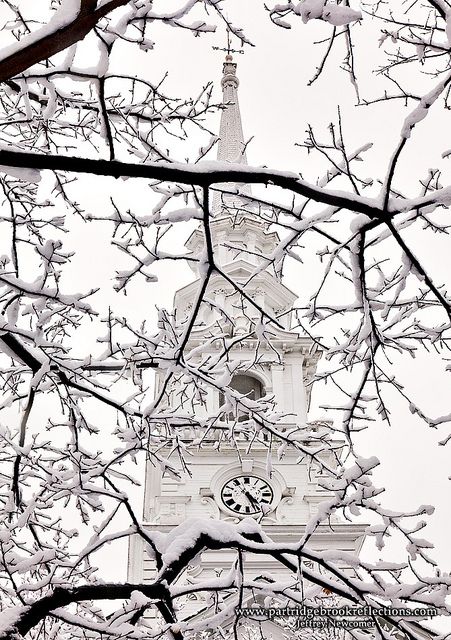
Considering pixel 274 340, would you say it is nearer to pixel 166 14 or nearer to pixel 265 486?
pixel 265 486

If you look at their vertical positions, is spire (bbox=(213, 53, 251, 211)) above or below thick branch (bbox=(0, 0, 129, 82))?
above

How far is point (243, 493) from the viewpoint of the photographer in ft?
87.1

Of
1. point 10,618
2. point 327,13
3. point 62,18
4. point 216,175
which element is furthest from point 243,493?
point 62,18

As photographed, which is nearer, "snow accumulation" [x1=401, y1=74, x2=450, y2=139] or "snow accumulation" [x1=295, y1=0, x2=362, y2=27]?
"snow accumulation" [x1=295, y1=0, x2=362, y2=27]

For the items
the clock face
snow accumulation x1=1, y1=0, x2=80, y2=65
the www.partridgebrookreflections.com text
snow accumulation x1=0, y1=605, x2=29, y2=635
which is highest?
the clock face

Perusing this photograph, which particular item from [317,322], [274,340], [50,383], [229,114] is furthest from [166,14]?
[229,114]

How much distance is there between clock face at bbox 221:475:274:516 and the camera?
1041 inches

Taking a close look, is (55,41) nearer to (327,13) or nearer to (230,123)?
(327,13)

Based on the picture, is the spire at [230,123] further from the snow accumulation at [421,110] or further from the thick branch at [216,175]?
the snow accumulation at [421,110]

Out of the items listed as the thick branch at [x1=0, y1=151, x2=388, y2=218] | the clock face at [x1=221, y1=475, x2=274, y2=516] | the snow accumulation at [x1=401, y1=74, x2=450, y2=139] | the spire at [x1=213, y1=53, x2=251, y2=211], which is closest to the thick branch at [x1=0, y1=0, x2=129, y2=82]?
the thick branch at [x1=0, y1=151, x2=388, y2=218]

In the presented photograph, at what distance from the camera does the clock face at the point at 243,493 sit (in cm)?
2644

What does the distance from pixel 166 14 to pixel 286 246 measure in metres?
2.04

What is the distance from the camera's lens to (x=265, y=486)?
90.2 feet

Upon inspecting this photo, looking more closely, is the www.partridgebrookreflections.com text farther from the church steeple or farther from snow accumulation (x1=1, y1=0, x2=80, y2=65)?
the church steeple
